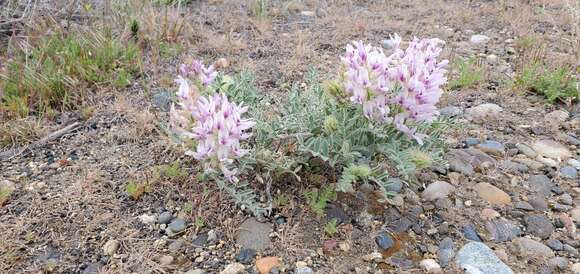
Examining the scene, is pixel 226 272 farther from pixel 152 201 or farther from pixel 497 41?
pixel 497 41

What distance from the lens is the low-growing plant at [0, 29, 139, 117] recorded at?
10.8ft

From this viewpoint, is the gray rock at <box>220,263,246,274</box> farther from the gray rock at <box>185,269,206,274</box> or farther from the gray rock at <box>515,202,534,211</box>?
the gray rock at <box>515,202,534,211</box>

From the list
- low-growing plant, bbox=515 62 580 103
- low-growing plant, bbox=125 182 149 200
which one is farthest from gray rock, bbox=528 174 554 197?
low-growing plant, bbox=125 182 149 200

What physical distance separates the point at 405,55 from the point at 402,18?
9.30 feet

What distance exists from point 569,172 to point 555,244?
0.61m

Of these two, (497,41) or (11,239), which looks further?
(497,41)

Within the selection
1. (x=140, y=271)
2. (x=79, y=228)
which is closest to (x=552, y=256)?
(x=140, y=271)

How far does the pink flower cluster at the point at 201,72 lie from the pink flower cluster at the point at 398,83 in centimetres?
62

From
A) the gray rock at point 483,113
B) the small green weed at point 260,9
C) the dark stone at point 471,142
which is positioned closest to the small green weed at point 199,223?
the dark stone at point 471,142

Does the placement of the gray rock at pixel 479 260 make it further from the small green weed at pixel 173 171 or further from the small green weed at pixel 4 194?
the small green weed at pixel 4 194

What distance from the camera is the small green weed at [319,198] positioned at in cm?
236

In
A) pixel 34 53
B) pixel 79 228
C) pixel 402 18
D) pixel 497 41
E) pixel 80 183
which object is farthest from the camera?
pixel 402 18

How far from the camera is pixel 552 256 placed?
2.29 metres

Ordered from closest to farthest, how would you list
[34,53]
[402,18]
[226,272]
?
1. [226,272]
2. [34,53]
3. [402,18]
